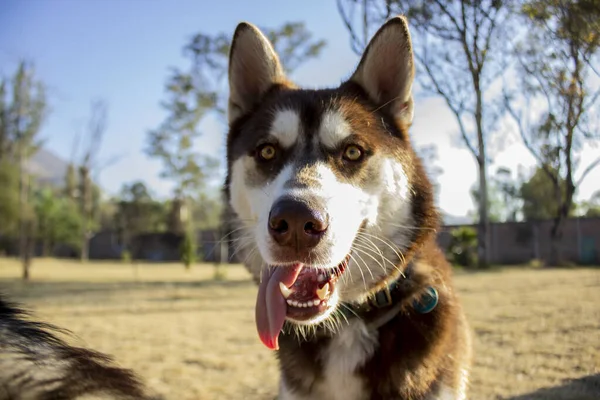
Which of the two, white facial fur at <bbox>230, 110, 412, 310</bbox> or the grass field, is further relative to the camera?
the grass field

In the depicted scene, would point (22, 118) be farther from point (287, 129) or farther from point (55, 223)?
point (55, 223)

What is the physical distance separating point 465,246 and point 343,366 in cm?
1892

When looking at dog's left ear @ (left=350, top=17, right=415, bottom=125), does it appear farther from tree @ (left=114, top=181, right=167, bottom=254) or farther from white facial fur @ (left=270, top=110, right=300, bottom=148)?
tree @ (left=114, top=181, right=167, bottom=254)

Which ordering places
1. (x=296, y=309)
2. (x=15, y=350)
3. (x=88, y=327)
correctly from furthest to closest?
(x=88, y=327) → (x=296, y=309) → (x=15, y=350)

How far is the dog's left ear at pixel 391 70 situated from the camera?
2691mm

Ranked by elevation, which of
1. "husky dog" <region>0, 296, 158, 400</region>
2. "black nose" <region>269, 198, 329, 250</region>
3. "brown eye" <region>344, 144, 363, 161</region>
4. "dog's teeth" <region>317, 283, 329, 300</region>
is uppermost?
"brown eye" <region>344, 144, 363, 161</region>

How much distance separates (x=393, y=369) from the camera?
222 centimetres

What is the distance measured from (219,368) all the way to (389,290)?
2.94 metres

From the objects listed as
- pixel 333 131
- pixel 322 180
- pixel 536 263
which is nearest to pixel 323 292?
pixel 322 180

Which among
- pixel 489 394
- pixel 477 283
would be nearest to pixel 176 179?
pixel 477 283

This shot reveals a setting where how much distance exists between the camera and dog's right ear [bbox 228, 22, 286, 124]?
299cm

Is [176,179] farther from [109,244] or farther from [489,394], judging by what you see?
[489,394]

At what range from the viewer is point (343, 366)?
2316 mm

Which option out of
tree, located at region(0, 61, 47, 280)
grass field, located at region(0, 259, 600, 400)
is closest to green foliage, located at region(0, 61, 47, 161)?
tree, located at region(0, 61, 47, 280)
